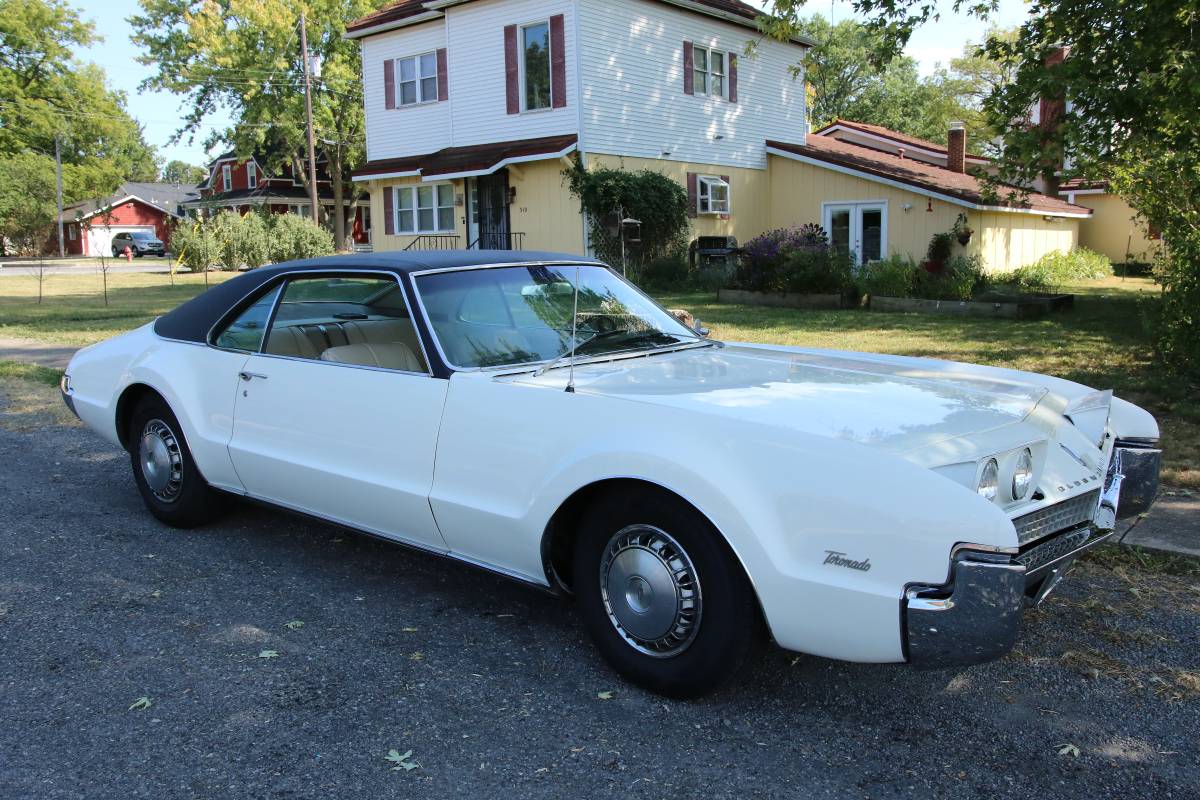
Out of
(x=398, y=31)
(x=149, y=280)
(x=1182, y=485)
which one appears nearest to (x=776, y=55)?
(x=398, y=31)

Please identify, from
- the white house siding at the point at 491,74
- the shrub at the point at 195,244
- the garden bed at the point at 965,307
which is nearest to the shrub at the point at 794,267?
the garden bed at the point at 965,307

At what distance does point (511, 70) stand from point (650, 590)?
2135cm

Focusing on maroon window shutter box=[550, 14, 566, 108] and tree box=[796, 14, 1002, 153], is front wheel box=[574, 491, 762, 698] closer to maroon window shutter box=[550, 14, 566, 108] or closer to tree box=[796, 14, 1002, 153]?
maroon window shutter box=[550, 14, 566, 108]

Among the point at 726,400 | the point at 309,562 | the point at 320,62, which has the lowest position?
the point at 309,562

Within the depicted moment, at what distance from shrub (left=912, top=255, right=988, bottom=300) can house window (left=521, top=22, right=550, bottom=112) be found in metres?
9.84

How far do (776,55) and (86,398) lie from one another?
24494mm

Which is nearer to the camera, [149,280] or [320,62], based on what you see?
[149,280]

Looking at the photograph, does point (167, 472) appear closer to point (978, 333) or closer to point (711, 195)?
point (978, 333)

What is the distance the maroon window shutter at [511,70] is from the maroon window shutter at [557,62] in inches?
41.0

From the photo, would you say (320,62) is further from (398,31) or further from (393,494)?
(393,494)

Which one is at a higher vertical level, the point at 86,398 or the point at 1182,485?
the point at 86,398

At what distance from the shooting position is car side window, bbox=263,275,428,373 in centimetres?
447

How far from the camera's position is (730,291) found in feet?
59.4

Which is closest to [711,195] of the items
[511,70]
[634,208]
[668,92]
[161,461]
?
[668,92]
